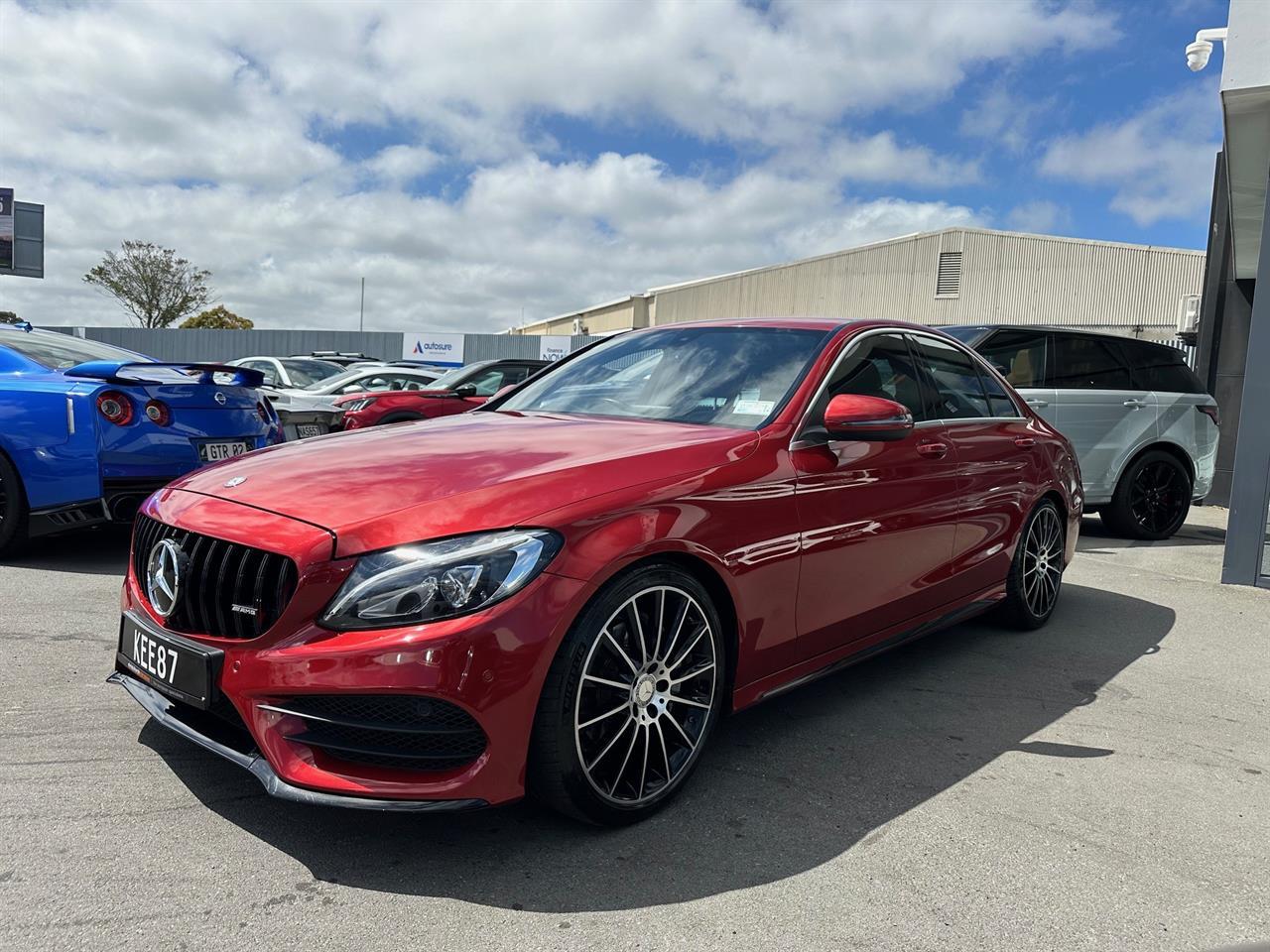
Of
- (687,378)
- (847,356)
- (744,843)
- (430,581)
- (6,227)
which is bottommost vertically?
(744,843)

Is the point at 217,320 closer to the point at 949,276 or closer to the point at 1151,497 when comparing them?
the point at 949,276

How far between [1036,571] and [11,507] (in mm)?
5633

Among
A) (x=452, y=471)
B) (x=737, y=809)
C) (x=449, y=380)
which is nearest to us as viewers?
(x=452, y=471)

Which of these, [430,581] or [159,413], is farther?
[159,413]

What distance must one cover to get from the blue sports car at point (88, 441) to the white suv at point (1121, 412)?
550cm

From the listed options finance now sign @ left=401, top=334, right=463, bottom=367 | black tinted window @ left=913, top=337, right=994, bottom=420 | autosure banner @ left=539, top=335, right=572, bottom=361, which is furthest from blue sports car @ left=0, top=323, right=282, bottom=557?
finance now sign @ left=401, top=334, right=463, bottom=367

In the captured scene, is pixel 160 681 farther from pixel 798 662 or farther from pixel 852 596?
pixel 852 596

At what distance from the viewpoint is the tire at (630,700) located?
7.86 ft

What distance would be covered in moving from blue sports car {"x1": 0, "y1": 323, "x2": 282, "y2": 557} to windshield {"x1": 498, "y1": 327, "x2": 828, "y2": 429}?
259 centimetres

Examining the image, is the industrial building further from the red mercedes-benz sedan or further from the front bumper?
the front bumper

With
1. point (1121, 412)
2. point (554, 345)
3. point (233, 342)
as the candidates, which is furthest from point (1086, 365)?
point (233, 342)

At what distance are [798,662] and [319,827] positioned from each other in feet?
5.13

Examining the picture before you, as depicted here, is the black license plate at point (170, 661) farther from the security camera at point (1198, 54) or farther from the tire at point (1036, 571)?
the security camera at point (1198, 54)

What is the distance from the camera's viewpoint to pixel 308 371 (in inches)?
647
